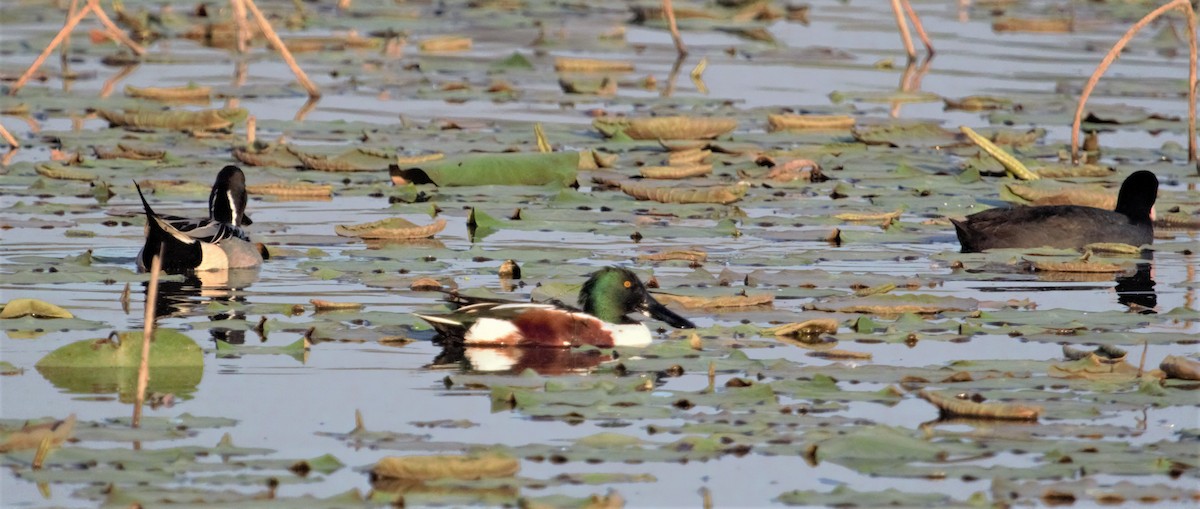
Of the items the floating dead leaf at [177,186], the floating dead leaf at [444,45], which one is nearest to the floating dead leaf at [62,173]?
the floating dead leaf at [177,186]

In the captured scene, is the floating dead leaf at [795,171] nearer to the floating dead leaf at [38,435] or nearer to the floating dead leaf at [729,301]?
the floating dead leaf at [729,301]

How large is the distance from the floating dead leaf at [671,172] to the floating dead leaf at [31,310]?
5.49 m

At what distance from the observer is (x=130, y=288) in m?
10.2

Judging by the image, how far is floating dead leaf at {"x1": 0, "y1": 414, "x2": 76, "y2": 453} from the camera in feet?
21.2

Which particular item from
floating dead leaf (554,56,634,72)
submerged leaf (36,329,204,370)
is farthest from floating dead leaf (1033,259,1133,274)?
floating dead leaf (554,56,634,72)

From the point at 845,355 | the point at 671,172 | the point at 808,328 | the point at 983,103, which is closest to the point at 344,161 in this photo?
the point at 671,172

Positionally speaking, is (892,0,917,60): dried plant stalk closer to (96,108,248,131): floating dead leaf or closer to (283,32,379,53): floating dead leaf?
(283,32,379,53): floating dead leaf

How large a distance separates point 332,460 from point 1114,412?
2.91m

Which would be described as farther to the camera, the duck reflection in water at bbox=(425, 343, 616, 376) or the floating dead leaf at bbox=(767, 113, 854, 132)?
the floating dead leaf at bbox=(767, 113, 854, 132)

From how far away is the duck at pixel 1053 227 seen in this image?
11906 mm

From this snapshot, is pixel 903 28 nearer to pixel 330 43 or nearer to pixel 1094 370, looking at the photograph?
pixel 330 43

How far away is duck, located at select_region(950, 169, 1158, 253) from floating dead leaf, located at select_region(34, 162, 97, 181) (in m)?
5.66

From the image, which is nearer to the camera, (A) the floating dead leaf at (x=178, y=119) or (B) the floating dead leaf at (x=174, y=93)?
(A) the floating dead leaf at (x=178, y=119)

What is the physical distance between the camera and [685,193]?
1309 cm
